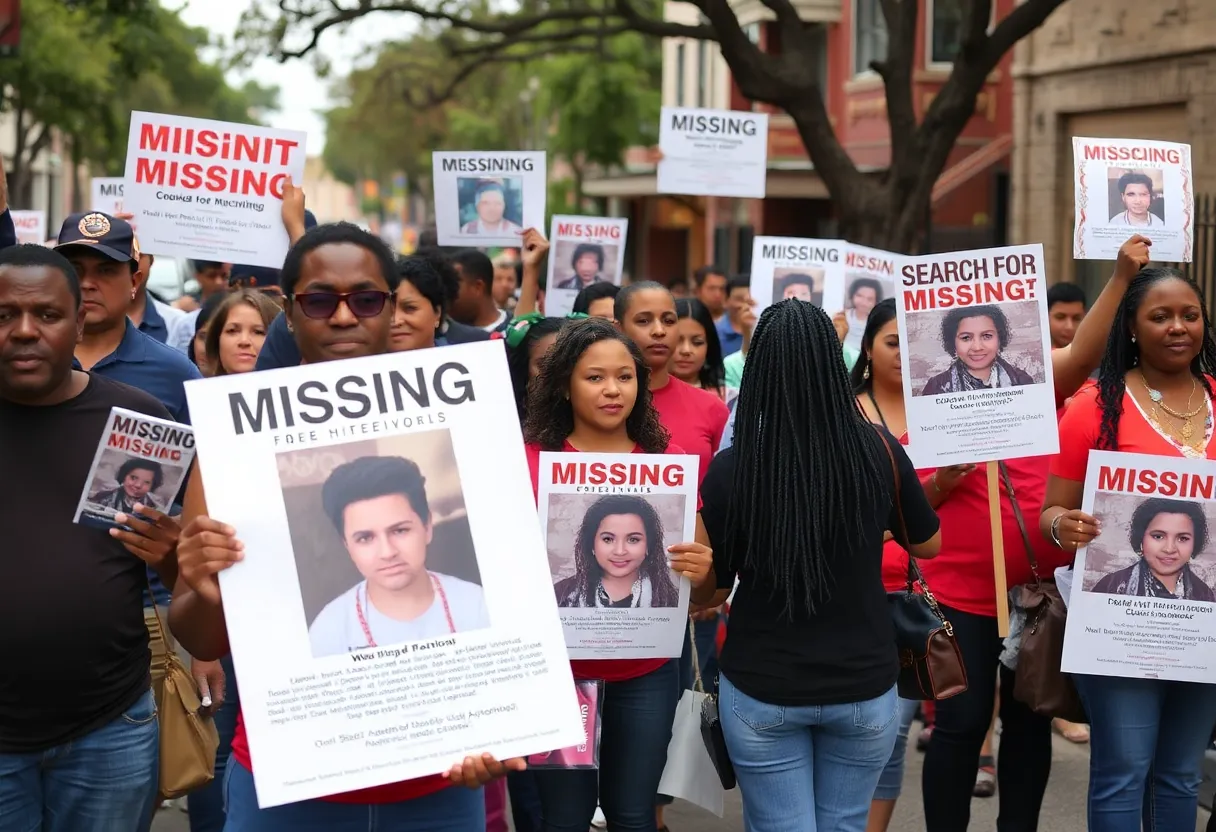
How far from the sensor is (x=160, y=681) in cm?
424

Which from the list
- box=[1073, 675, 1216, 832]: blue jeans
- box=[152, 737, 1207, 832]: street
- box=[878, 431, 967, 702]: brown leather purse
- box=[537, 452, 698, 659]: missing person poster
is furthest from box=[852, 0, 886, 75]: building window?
box=[537, 452, 698, 659]: missing person poster

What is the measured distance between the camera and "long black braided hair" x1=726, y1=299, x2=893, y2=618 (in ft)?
13.3

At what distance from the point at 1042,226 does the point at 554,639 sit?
1644cm

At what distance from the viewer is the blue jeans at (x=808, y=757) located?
161 inches

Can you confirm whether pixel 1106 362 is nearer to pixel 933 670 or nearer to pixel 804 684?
pixel 933 670

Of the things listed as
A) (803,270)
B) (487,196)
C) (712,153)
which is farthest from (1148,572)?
(712,153)

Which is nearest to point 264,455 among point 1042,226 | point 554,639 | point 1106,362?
point 554,639

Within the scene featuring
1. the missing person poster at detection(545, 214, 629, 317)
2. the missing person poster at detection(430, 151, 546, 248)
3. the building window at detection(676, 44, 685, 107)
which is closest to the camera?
the missing person poster at detection(430, 151, 546, 248)

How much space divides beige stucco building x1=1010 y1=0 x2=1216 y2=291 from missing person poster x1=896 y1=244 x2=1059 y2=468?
10402 millimetres

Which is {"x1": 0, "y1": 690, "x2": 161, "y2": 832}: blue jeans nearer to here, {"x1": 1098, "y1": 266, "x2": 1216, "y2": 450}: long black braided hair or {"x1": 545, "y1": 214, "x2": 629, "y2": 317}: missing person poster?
{"x1": 1098, "y1": 266, "x2": 1216, "y2": 450}: long black braided hair

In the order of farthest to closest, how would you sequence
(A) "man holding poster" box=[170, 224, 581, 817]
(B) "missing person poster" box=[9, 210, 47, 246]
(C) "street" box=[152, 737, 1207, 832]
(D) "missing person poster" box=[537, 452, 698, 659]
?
(B) "missing person poster" box=[9, 210, 47, 246], (C) "street" box=[152, 737, 1207, 832], (D) "missing person poster" box=[537, 452, 698, 659], (A) "man holding poster" box=[170, 224, 581, 817]

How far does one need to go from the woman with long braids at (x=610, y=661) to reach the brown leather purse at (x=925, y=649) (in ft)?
2.29

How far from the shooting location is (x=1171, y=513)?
15.2 feet

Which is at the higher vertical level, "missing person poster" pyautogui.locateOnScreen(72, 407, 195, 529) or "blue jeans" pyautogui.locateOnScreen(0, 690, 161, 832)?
"missing person poster" pyautogui.locateOnScreen(72, 407, 195, 529)
